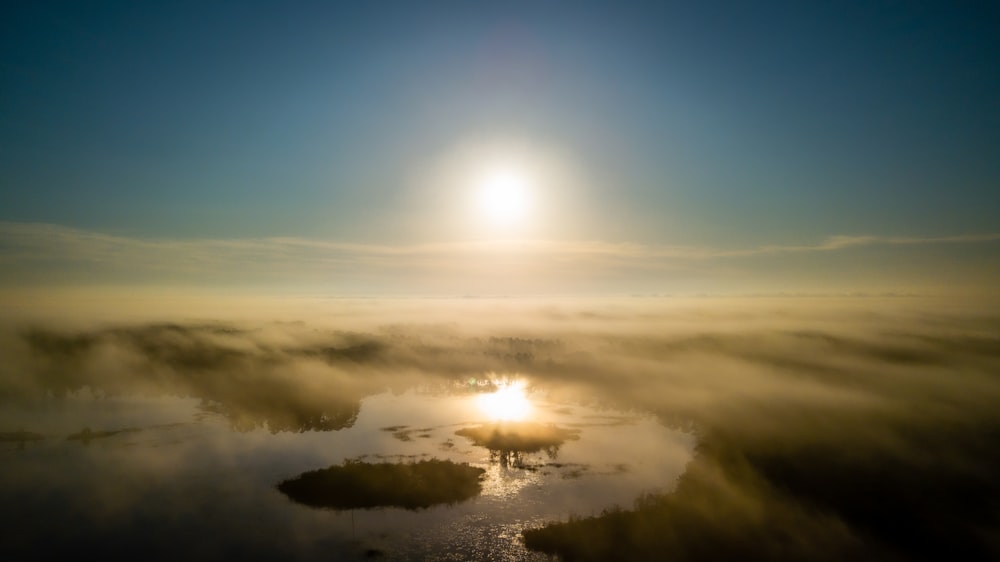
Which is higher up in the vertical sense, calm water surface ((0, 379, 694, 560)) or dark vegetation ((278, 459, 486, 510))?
dark vegetation ((278, 459, 486, 510))

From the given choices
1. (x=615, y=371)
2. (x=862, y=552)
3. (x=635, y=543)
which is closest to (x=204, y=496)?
(x=635, y=543)

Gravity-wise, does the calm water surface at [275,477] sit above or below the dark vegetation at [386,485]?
below

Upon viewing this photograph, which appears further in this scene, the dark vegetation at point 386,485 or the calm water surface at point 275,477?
the dark vegetation at point 386,485

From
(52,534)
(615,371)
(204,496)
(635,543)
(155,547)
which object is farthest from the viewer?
(615,371)

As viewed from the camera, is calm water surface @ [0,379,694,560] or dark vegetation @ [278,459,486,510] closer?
calm water surface @ [0,379,694,560]

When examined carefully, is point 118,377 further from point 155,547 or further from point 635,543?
point 635,543

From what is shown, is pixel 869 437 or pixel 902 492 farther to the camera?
pixel 869 437

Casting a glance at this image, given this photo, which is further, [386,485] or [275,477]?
[275,477]

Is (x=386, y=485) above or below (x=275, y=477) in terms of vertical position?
above
